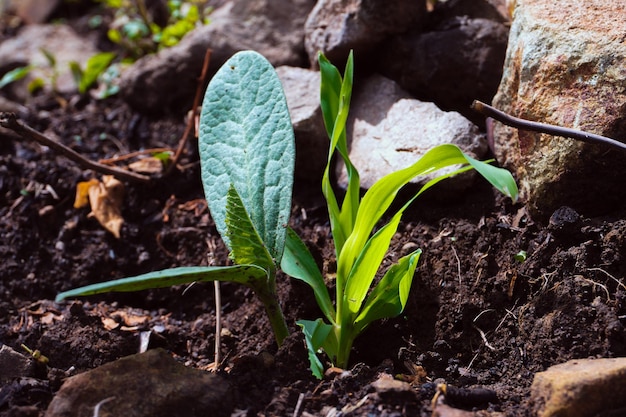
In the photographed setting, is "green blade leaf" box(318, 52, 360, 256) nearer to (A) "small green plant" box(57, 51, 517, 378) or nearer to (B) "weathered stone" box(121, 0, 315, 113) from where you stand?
(A) "small green plant" box(57, 51, 517, 378)

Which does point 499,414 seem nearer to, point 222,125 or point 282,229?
point 282,229

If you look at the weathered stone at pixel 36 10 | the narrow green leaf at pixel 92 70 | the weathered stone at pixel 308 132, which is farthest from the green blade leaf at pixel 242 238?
the weathered stone at pixel 36 10

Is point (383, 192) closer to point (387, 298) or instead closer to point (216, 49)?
point (387, 298)

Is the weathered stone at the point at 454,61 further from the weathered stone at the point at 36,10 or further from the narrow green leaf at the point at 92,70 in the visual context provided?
the weathered stone at the point at 36,10

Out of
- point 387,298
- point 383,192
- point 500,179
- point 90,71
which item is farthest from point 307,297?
point 90,71

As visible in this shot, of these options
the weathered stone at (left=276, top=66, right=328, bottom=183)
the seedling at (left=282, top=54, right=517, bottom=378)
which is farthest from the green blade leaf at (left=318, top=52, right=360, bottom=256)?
the weathered stone at (left=276, top=66, right=328, bottom=183)

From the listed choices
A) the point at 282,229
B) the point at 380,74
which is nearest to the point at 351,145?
the point at 380,74
